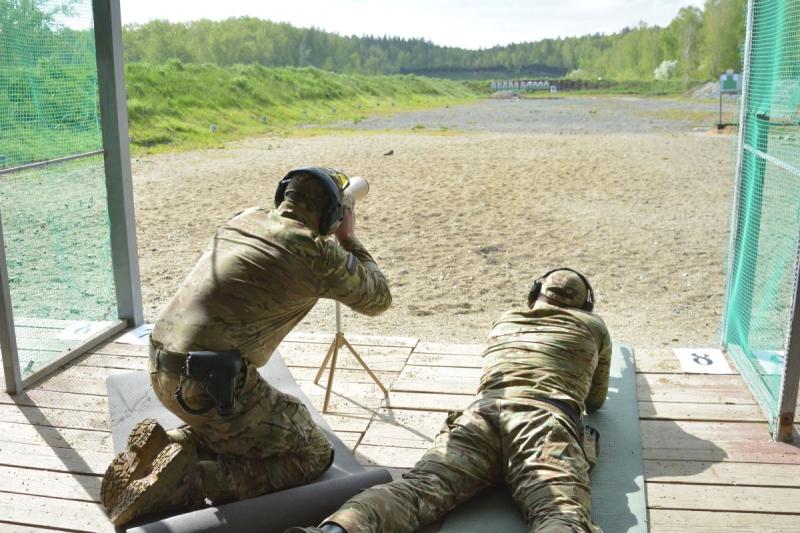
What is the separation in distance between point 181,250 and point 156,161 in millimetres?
6809

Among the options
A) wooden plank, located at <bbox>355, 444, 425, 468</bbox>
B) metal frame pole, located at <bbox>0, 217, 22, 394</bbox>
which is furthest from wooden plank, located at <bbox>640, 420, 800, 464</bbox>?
metal frame pole, located at <bbox>0, 217, 22, 394</bbox>

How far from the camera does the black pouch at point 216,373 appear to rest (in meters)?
2.53

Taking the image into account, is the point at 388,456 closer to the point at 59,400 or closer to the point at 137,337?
the point at 59,400

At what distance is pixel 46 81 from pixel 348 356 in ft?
7.11

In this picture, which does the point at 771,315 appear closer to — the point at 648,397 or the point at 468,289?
the point at 648,397

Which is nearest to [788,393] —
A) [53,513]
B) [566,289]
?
[566,289]

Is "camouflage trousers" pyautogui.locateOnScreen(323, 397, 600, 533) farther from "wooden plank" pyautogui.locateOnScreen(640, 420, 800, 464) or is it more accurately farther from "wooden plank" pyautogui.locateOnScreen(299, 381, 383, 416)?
"wooden plank" pyautogui.locateOnScreen(299, 381, 383, 416)


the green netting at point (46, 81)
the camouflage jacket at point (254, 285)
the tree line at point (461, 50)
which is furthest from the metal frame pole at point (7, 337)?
the tree line at point (461, 50)

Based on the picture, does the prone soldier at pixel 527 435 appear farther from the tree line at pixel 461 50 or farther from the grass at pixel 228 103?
the tree line at pixel 461 50

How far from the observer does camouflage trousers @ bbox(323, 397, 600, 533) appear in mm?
2425

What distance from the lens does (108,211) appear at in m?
4.59

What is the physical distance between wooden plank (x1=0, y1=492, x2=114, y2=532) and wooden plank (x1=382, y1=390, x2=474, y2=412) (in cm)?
142

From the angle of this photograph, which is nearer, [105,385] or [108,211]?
[105,385]

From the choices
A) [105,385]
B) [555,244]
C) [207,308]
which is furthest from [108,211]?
[555,244]
